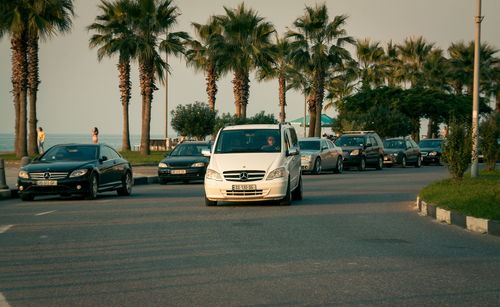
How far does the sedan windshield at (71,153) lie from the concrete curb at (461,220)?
8832mm

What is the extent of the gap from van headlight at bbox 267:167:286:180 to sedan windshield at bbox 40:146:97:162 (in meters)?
5.71

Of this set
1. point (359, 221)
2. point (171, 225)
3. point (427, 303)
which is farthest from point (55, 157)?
point (427, 303)

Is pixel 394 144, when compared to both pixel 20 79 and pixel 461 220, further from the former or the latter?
pixel 461 220

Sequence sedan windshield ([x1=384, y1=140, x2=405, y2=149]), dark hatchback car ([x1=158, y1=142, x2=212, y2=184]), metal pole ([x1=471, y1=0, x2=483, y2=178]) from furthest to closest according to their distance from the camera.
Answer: sedan windshield ([x1=384, y1=140, x2=405, y2=149])
dark hatchback car ([x1=158, y1=142, x2=212, y2=184])
metal pole ([x1=471, y1=0, x2=483, y2=178])

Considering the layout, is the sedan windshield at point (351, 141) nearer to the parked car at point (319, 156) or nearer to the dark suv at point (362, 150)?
the dark suv at point (362, 150)

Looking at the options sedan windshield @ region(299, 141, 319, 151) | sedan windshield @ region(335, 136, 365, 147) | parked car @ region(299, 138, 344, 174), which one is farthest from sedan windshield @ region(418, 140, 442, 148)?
sedan windshield @ region(299, 141, 319, 151)

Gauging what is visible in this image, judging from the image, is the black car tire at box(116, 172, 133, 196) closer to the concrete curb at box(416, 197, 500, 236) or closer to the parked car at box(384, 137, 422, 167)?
the concrete curb at box(416, 197, 500, 236)

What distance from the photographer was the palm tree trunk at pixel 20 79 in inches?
1642

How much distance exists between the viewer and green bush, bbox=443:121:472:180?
20.3 meters

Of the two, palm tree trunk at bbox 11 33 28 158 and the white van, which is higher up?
palm tree trunk at bbox 11 33 28 158

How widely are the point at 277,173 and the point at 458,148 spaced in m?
6.71

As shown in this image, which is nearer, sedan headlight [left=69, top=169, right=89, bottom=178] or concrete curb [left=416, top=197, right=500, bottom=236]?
concrete curb [left=416, top=197, right=500, bottom=236]

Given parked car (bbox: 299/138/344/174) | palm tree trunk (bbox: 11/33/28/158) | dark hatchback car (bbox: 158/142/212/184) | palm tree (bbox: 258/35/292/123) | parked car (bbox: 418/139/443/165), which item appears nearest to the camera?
dark hatchback car (bbox: 158/142/212/184)

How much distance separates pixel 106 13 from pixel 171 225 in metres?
38.0
